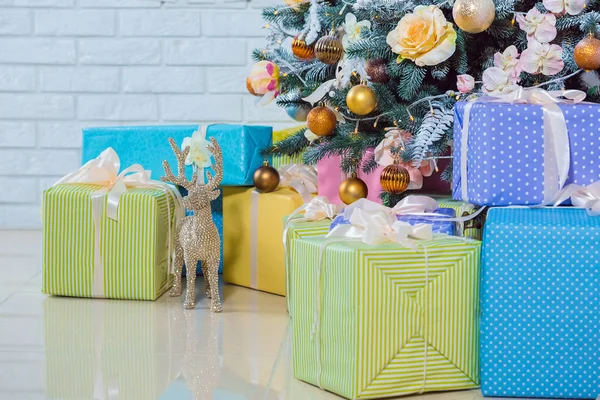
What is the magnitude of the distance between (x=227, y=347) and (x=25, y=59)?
1.54 m

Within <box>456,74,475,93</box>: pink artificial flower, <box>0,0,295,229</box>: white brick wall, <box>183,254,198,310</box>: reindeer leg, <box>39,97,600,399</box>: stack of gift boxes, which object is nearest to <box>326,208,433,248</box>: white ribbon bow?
<box>39,97,600,399</box>: stack of gift boxes

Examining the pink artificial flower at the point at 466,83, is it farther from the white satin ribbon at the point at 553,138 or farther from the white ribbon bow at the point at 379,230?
the white ribbon bow at the point at 379,230

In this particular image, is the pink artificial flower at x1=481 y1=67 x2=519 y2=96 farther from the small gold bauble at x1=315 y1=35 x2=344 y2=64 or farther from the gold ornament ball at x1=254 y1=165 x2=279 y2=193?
the gold ornament ball at x1=254 y1=165 x2=279 y2=193

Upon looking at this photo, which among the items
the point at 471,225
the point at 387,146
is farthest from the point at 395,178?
the point at 471,225

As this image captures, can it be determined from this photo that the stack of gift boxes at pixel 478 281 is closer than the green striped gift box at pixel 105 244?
Yes

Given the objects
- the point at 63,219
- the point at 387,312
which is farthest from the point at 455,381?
the point at 63,219

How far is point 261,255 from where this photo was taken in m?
1.96

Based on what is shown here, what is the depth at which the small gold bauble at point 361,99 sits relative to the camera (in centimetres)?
160

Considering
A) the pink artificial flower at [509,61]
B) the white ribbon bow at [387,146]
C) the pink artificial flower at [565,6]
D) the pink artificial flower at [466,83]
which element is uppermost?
the pink artificial flower at [565,6]

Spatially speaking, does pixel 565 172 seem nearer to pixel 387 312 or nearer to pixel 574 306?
pixel 574 306

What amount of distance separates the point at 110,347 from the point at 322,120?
59cm

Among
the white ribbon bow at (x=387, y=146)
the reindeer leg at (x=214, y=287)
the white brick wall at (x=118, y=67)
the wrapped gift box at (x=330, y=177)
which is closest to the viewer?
the white ribbon bow at (x=387, y=146)

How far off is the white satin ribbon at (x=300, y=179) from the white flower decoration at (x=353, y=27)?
1.23 feet

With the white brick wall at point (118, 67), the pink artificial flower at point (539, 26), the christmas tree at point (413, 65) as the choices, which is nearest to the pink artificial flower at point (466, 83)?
the christmas tree at point (413, 65)
